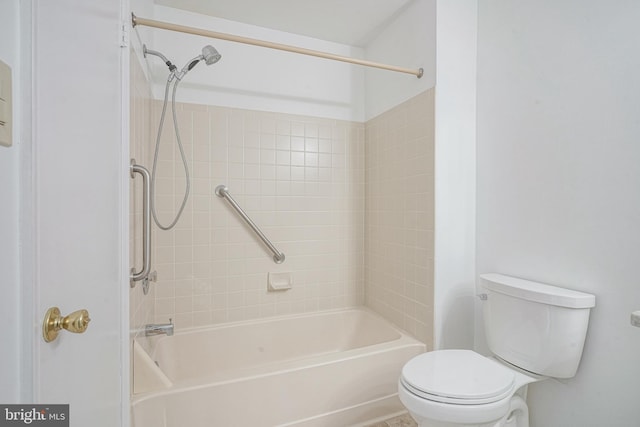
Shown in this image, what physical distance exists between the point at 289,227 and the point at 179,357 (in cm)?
99

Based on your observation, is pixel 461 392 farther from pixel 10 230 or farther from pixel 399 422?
pixel 10 230

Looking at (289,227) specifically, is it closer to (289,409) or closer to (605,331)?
(289,409)

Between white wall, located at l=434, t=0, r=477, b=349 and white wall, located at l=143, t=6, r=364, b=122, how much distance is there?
28.9 inches

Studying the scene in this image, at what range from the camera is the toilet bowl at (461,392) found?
968 millimetres

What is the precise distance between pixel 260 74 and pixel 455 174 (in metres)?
1.37

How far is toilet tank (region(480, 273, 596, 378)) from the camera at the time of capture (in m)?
1.09

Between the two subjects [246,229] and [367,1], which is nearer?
[367,1]

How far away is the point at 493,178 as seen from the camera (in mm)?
1541

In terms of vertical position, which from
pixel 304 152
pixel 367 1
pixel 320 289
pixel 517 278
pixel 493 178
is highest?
pixel 367 1

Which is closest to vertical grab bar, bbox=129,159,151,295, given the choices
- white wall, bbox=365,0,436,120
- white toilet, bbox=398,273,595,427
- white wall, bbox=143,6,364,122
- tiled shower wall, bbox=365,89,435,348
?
white wall, bbox=143,6,364,122

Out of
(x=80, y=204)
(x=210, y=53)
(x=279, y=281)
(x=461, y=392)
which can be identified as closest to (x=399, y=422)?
(x=461, y=392)

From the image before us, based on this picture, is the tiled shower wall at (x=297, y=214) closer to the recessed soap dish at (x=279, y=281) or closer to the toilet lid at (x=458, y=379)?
the recessed soap dish at (x=279, y=281)

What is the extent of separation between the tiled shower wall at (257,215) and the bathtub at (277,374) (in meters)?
0.12

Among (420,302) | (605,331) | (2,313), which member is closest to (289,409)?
(420,302)
